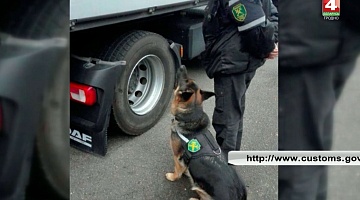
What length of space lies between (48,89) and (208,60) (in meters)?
1.24

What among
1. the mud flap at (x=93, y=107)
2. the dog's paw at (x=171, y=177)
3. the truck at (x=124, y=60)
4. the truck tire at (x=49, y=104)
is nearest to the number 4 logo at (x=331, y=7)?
the truck tire at (x=49, y=104)

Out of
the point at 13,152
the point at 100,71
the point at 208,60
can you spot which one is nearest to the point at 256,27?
the point at 208,60

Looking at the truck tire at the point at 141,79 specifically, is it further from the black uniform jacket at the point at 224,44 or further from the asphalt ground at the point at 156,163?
the black uniform jacket at the point at 224,44

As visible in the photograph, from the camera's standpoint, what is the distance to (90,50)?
2996 mm

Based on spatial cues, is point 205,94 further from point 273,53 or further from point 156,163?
point 156,163

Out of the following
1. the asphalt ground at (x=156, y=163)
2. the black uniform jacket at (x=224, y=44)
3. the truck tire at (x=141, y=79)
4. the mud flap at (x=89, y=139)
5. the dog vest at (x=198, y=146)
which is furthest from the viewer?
the truck tire at (x=141, y=79)

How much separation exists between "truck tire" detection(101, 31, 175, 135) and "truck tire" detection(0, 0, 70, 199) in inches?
53.5

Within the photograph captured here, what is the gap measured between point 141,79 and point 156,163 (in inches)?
28.7

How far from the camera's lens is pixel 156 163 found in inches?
126

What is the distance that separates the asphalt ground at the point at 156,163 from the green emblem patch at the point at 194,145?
0.89 feet

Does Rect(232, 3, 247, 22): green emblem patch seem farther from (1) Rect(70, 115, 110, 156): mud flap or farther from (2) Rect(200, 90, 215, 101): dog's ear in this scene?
(1) Rect(70, 115, 110, 156): mud flap

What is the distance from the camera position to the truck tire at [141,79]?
10.3 ft

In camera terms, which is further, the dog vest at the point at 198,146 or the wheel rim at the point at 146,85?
the wheel rim at the point at 146,85

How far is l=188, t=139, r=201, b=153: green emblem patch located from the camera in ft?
8.89
